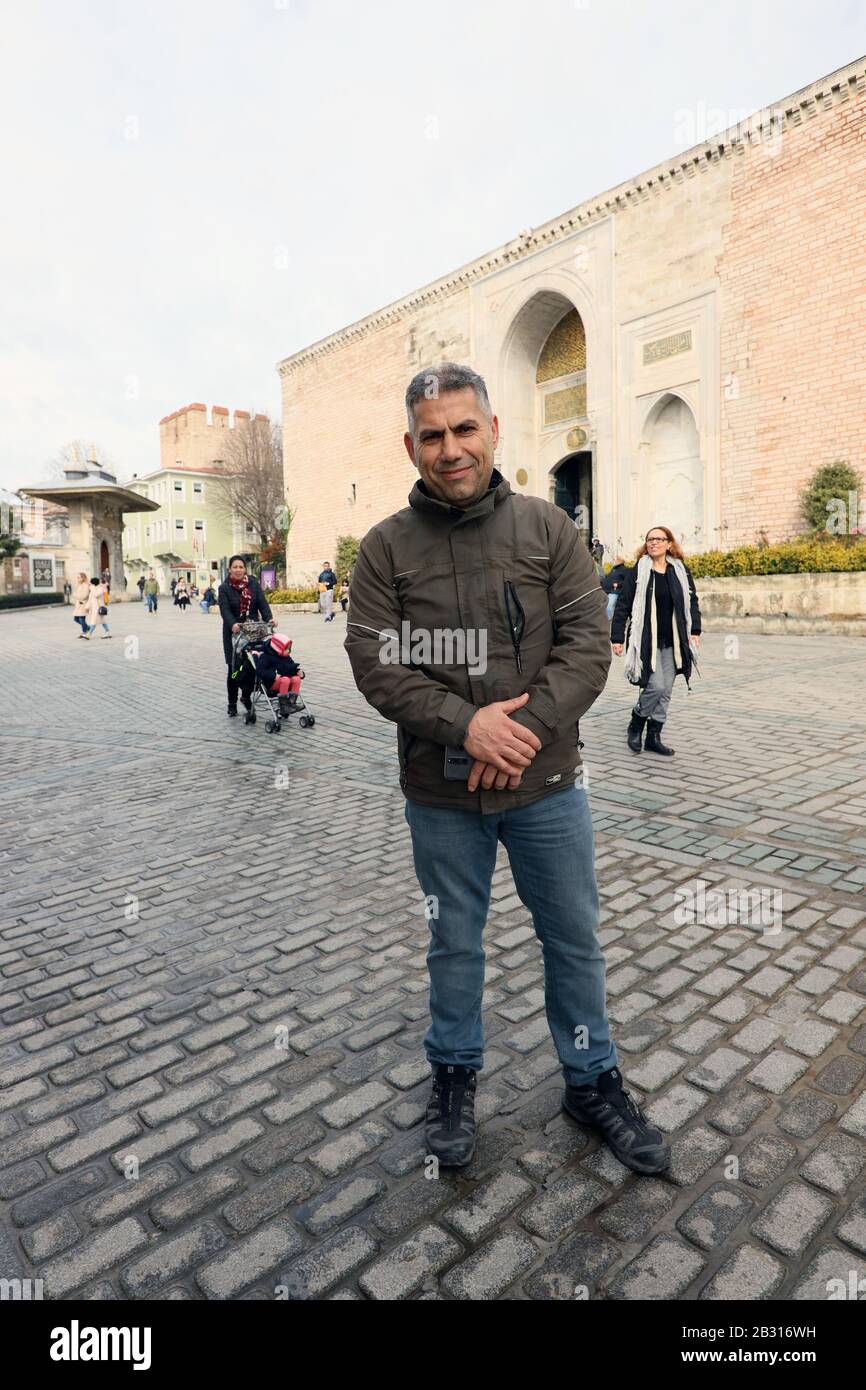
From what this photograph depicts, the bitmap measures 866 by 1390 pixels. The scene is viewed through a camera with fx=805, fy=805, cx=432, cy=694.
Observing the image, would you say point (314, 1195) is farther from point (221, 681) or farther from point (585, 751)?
point (221, 681)

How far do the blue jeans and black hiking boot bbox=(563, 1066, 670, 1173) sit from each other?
0.05m

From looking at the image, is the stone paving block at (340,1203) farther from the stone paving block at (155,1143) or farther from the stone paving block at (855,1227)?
the stone paving block at (855,1227)

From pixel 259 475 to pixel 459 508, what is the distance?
57925 millimetres

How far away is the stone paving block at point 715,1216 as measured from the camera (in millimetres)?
1972

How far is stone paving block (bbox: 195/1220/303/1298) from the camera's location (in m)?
1.88

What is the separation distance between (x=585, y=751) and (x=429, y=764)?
5.17m

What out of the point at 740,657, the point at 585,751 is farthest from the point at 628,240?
the point at 585,751

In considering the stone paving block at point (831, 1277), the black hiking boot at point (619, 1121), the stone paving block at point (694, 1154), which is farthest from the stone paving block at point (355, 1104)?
the stone paving block at point (831, 1277)

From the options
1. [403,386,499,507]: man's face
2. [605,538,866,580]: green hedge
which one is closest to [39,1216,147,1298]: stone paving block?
[403,386,499,507]: man's face

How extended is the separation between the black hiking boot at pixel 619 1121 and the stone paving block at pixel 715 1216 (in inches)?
5.4

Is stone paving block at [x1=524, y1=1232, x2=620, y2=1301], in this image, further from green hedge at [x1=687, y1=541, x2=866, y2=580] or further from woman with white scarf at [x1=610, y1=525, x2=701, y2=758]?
green hedge at [x1=687, y1=541, x2=866, y2=580]

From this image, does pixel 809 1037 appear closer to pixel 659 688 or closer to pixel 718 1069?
pixel 718 1069

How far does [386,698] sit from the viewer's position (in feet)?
7.07

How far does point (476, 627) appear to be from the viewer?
2172 mm
